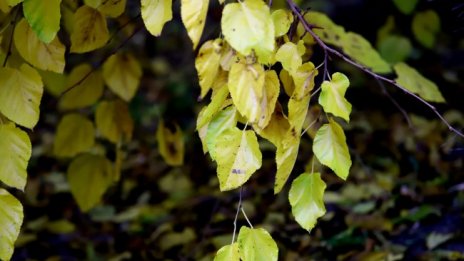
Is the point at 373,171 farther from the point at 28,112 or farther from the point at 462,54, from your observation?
the point at 28,112

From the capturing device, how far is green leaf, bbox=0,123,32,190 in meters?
0.91

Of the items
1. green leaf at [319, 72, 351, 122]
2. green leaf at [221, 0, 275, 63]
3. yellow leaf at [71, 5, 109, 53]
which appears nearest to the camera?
green leaf at [221, 0, 275, 63]

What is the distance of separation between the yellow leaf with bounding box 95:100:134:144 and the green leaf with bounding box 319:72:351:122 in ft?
2.65

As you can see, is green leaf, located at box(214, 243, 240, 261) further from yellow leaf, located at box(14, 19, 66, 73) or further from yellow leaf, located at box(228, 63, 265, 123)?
yellow leaf, located at box(14, 19, 66, 73)

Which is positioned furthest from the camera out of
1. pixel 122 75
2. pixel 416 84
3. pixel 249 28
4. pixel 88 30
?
pixel 122 75

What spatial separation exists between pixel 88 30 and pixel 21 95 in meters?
0.22

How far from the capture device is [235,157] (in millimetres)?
815

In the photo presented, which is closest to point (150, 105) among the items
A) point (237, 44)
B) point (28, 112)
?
point (28, 112)

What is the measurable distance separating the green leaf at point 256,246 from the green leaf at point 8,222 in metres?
0.37

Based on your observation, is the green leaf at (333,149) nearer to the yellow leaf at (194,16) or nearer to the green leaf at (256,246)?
the green leaf at (256,246)

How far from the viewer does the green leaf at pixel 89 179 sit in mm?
1508

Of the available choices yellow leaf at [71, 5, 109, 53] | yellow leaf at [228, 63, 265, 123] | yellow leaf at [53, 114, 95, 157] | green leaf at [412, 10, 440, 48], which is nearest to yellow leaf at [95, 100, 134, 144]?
yellow leaf at [53, 114, 95, 157]

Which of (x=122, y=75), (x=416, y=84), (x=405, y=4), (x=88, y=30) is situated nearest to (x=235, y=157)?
(x=88, y=30)

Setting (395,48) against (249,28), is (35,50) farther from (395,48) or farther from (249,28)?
(395,48)
